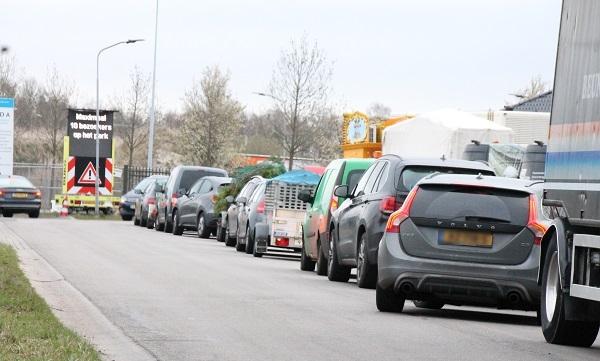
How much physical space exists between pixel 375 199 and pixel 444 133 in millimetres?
23521

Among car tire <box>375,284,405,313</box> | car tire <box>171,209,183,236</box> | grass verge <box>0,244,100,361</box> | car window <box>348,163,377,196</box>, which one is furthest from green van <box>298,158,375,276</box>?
car tire <box>171,209,183,236</box>

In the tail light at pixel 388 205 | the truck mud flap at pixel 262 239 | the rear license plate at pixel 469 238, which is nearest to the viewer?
the rear license plate at pixel 469 238

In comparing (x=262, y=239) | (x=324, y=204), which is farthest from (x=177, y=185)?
(x=324, y=204)

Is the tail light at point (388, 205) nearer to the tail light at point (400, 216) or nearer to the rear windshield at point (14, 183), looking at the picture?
the tail light at point (400, 216)

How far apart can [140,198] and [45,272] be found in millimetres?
28701

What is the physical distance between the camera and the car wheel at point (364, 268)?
1905 centimetres

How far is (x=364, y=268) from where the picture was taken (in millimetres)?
19266

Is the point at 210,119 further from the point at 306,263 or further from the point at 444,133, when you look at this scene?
the point at 306,263

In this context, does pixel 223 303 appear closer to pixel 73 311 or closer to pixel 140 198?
pixel 73 311

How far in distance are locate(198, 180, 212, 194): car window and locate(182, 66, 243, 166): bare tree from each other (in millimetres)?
37216

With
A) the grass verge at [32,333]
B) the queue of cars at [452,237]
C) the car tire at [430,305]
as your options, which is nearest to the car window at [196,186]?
the queue of cars at [452,237]

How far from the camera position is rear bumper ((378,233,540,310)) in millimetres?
15094

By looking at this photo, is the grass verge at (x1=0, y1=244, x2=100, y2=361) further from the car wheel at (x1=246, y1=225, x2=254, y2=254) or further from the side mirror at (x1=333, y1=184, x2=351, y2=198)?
the car wheel at (x1=246, y1=225, x2=254, y2=254)

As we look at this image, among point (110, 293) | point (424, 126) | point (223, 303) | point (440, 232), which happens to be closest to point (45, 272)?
point (110, 293)
